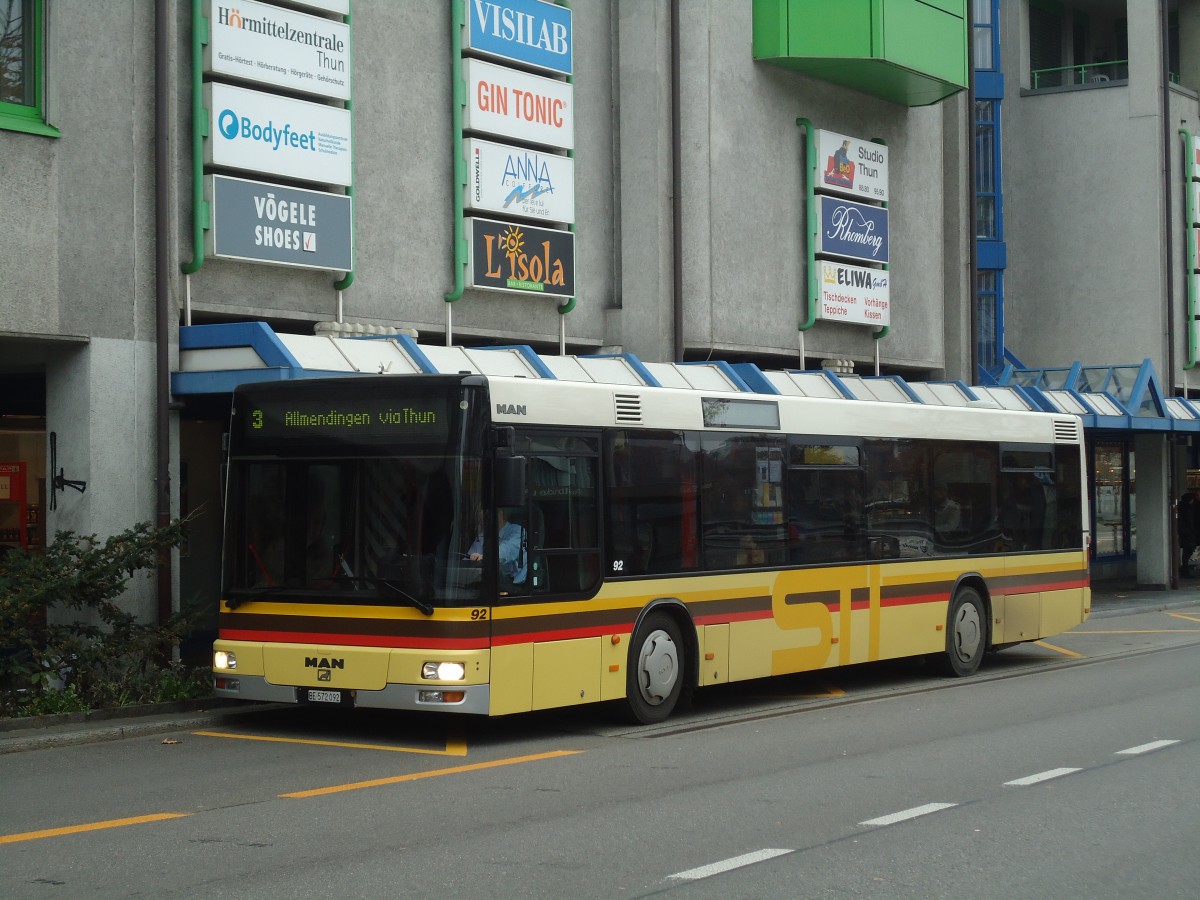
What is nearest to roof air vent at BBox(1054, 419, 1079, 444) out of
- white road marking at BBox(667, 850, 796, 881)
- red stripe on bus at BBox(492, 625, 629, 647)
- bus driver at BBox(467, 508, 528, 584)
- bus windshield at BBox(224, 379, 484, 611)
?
red stripe on bus at BBox(492, 625, 629, 647)

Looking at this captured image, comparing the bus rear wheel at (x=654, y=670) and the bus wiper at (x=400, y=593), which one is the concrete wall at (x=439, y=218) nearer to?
the bus wiper at (x=400, y=593)

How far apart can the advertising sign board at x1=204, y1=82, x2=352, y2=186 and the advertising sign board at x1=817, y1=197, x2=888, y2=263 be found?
8956mm

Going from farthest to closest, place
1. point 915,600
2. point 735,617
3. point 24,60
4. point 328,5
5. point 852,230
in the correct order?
point 852,230, point 328,5, point 915,600, point 24,60, point 735,617

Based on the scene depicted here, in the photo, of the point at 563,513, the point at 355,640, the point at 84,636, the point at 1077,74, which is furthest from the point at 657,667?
the point at 1077,74

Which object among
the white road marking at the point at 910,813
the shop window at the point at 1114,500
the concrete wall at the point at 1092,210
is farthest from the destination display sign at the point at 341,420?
the shop window at the point at 1114,500

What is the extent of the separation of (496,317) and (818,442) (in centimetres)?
570

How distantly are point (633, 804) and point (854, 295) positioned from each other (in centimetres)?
1611

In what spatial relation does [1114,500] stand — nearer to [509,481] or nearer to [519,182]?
[519,182]

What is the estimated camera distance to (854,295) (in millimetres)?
24281

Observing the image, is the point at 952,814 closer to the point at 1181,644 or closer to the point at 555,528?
the point at 555,528

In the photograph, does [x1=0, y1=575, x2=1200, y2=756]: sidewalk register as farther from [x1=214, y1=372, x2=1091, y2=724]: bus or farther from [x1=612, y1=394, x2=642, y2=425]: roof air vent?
[x1=612, y1=394, x2=642, y2=425]: roof air vent

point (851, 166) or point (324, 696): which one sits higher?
point (851, 166)

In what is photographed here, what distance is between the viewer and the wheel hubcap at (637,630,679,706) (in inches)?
503

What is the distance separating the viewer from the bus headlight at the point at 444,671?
1110 centimetres
